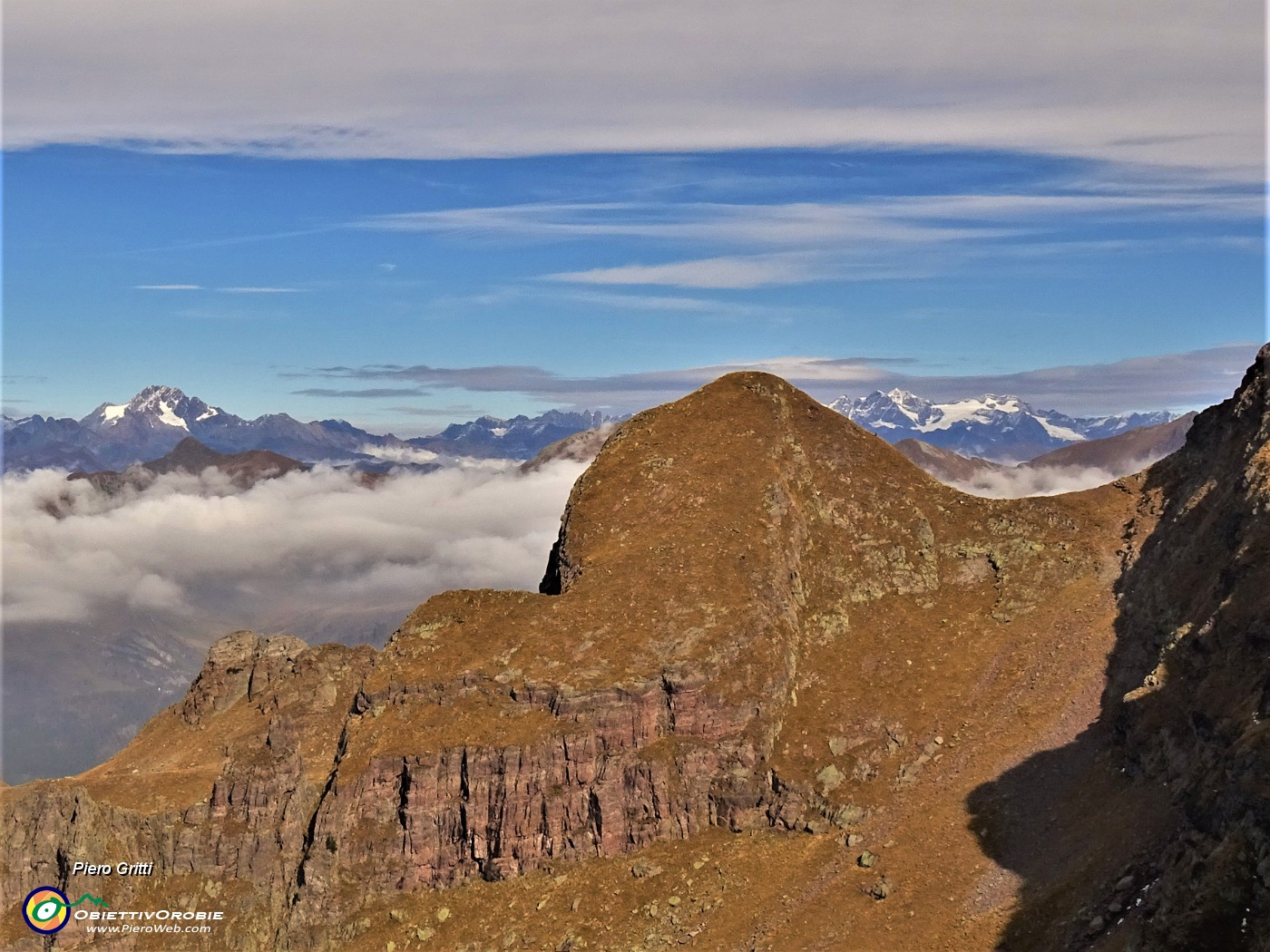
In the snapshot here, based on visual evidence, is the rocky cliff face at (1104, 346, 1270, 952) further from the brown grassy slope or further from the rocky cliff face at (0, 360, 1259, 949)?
the brown grassy slope

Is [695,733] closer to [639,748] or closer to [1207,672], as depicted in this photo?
[639,748]

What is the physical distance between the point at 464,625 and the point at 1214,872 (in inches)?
3050

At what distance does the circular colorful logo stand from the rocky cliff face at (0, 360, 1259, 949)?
121 cm

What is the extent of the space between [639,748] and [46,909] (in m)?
55.1

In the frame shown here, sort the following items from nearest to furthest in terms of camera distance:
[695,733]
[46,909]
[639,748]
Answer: [46,909], [639,748], [695,733]

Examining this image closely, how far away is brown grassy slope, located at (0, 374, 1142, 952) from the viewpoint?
11100 centimetres

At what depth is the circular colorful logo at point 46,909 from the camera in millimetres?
108250

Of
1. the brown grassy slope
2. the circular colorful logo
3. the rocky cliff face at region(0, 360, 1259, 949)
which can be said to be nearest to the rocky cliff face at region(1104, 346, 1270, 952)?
the rocky cliff face at region(0, 360, 1259, 949)

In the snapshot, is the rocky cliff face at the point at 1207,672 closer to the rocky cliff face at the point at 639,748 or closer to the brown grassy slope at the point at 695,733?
the rocky cliff face at the point at 639,748

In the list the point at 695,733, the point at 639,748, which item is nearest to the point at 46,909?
the point at 639,748

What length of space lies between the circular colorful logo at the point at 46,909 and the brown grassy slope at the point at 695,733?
4.75 feet

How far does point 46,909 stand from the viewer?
109 metres

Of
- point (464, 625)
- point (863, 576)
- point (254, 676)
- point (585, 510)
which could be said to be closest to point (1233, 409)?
point (863, 576)

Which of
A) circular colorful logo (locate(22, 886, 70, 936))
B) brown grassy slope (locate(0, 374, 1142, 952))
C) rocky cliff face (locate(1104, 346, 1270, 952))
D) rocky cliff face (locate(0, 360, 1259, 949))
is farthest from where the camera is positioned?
rocky cliff face (locate(0, 360, 1259, 949))
